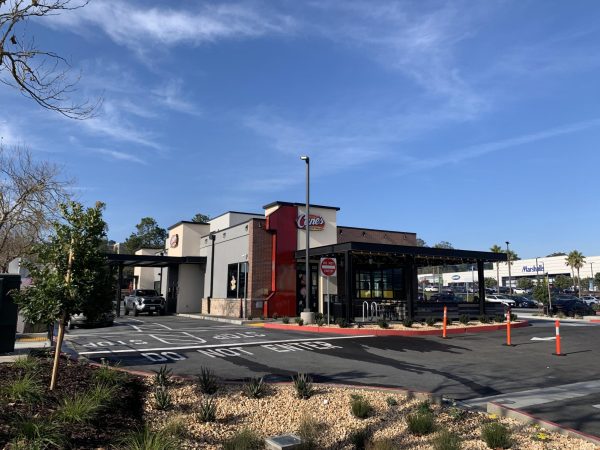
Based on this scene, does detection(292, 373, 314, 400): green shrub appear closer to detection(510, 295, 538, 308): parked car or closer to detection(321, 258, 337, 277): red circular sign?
detection(321, 258, 337, 277): red circular sign

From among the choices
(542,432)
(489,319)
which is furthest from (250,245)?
(542,432)

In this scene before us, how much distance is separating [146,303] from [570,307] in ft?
107

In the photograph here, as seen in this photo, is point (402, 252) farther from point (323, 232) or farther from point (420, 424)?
point (420, 424)

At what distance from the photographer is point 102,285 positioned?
307 inches

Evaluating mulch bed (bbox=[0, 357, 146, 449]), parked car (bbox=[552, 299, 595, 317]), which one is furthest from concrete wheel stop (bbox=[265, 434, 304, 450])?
parked car (bbox=[552, 299, 595, 317])

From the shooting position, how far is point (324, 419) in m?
6.65

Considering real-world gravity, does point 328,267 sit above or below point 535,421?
above

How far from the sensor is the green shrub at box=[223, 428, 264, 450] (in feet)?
18.0

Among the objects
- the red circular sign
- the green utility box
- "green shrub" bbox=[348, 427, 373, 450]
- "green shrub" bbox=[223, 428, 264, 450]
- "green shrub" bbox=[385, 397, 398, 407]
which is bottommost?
"green shrub" bbox=[348, 427, 373, 450]

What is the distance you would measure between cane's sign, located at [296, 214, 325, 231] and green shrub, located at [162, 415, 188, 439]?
884 inches

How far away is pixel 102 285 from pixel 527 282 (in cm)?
10123

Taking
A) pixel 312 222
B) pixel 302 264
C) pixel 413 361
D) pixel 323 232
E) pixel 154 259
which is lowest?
pixel 413 361

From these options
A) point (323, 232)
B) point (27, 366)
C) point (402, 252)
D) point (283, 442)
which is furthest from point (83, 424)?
point (323, 232)

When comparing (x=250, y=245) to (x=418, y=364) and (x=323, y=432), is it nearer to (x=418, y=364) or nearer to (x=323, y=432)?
(x=418, y=364)
